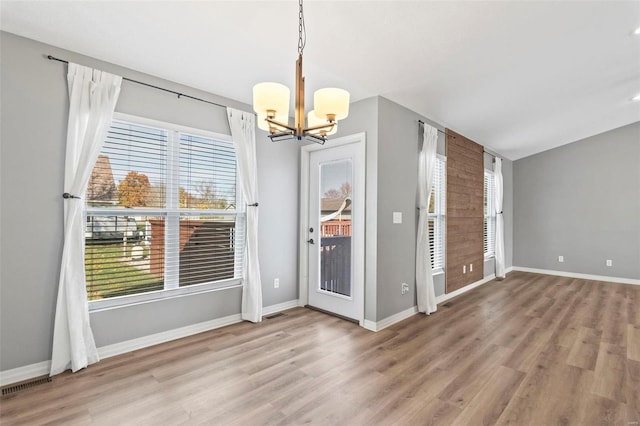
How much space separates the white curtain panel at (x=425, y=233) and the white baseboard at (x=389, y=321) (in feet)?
0.62

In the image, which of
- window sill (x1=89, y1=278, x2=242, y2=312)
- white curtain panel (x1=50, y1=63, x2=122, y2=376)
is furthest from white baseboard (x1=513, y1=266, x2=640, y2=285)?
white curtain panel (x1=50, y1=63, x2=122, y2=376)

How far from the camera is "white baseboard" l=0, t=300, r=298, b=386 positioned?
2.30m

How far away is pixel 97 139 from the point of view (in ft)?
8.57

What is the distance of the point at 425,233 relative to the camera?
405 centimetres

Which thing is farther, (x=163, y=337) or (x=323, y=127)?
(x=163, y=337)

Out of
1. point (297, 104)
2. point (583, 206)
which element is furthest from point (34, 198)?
point (583, 206)

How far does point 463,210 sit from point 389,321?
2646 mm

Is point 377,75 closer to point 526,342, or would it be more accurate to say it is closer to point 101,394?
point 526,342

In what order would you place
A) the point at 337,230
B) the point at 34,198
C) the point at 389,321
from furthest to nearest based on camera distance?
the point at 337,230 → the point at 389,321 → the point at 34,198

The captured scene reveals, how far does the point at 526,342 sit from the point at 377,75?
3.12 m

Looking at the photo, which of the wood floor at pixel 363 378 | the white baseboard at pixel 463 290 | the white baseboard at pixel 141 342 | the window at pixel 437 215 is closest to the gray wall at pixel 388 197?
the wood floor at pixel 363 378

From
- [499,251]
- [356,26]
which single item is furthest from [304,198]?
[499,251]

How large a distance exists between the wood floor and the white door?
1.15 ft

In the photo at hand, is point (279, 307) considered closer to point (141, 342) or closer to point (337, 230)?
point (337, 230)
